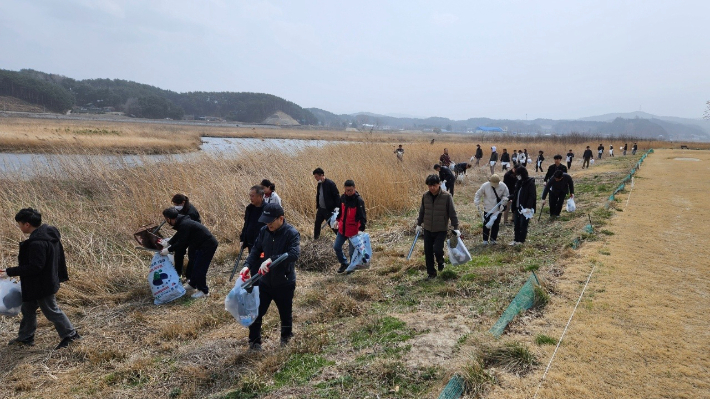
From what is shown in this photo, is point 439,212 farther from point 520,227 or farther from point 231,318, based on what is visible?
point 231,318

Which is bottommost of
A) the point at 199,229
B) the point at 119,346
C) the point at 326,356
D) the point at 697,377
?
the point at 119,346

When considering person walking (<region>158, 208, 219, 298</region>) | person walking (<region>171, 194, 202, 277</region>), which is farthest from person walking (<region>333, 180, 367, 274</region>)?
person walking (<region>171, 194, 202, 277</region>)

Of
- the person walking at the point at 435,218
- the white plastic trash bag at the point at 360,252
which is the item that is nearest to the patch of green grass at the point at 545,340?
the person walking at the point at 435,218

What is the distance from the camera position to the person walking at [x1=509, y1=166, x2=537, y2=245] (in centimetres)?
760

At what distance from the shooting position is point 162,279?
5.74 meters

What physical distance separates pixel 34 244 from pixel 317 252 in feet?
13.6

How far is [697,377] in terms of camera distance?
337cm

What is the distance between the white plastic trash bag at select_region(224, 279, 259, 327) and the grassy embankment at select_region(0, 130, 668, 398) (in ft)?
1.53

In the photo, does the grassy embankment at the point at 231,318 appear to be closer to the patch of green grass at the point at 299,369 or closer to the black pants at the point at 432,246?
the patch of green grass at the point at 299,369

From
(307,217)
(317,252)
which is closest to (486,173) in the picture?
(307,217)

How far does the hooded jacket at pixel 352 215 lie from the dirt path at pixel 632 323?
3001 millimetres

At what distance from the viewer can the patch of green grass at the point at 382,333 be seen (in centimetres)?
421

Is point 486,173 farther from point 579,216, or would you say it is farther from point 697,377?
point 697,377

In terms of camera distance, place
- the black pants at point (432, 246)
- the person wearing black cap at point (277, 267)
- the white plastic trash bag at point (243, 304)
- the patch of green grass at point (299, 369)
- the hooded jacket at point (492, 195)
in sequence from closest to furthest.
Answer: the patch of green grass at point (299, 369), the white plastic trash bag at point (243, 304), the person wearing black cap at point (277, 267), the black pants at point (432, 246), the hooded jacket at point (492, 195)
